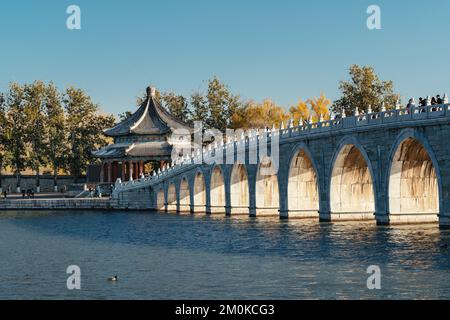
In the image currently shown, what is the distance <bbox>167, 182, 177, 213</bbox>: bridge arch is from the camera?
80812 millimetres

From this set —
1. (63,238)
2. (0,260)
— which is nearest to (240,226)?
(63,238)

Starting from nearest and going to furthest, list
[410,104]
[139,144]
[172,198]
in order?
[410,104], [172,198], [139,144]

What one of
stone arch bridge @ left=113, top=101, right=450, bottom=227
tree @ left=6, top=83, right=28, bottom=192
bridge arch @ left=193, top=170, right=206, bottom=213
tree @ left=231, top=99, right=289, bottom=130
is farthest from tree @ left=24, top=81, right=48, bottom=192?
stone arch bridge @ left=113, top=101, right=450, bottom=227

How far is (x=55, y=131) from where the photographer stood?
114 metres

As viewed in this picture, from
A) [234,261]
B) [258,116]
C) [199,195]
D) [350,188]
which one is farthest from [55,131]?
[234,261]

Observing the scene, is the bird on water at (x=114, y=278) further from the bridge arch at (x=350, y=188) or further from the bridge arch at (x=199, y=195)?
the bridge arch at (x=199, y=195)

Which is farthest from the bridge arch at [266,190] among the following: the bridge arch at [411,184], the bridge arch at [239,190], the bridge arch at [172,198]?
the bridge arch at [172,198]

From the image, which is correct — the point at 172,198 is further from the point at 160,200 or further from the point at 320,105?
the point at 320,105

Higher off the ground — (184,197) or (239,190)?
(239,190)

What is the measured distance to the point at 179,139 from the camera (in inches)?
4109

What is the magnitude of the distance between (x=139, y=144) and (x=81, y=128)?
1665 cm

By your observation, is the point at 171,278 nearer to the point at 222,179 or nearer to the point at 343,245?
the point at 343,245

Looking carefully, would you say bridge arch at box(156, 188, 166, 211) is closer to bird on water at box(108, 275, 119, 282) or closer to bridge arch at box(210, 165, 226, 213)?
bridge arch at box(210, 165, 226, 213)

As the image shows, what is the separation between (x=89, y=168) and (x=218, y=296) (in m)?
89.9
